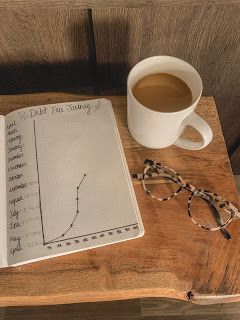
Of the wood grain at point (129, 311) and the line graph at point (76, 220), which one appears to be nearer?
the line graph at point (76, 220)

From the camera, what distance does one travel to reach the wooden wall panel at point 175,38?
53 centimetres

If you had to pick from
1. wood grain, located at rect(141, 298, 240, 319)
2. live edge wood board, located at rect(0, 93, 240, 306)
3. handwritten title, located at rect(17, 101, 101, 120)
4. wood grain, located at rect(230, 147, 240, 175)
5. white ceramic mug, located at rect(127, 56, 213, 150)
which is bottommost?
wood grain, located at rect(141, 298, 240, 319)

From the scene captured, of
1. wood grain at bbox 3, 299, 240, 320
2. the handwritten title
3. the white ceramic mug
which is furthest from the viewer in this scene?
wood grain at bbox 3, 299, 240, 320

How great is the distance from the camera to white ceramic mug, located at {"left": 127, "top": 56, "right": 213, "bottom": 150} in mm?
466

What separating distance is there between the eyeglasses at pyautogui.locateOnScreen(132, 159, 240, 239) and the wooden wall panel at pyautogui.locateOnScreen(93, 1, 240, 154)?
21 cm

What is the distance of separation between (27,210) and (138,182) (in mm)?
176

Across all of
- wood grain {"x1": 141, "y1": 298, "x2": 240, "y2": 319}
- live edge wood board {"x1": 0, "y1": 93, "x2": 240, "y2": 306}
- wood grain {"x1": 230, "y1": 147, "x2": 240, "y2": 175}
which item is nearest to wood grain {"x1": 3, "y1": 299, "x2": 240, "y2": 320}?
wood grain {"x1": 141, "y1": 298, "x2": 240, "y2": 319}

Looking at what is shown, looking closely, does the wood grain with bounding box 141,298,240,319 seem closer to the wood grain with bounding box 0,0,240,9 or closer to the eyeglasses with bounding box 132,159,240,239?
the eyeglasses with bounding box 132,159,240,239

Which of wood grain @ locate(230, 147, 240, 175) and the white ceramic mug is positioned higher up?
the white ceramic mug

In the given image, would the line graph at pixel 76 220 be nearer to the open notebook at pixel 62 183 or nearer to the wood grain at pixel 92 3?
the open notebook at pixel 62 183

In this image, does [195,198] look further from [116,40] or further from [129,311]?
[129,311]

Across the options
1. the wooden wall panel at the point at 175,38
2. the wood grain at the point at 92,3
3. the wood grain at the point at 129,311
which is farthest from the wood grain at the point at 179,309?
the wood grain at the point at 92,3

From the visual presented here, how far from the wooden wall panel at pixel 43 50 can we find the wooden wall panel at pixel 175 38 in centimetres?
4

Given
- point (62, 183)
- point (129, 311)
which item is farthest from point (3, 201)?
point (129, 311)
